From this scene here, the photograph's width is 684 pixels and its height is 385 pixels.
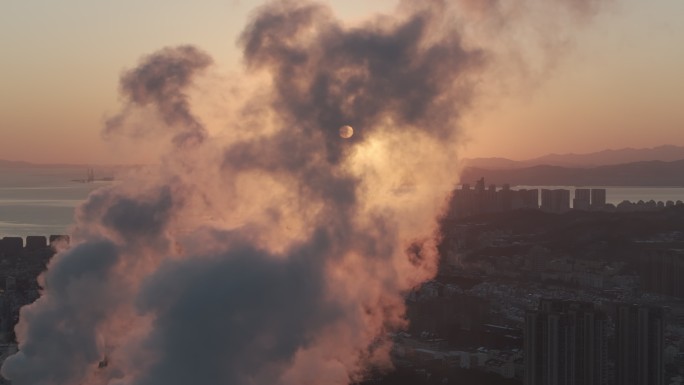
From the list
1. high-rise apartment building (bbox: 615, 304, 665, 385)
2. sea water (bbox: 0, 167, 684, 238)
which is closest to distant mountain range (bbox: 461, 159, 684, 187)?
sea water (bbox: 0, 167, 684, 238)

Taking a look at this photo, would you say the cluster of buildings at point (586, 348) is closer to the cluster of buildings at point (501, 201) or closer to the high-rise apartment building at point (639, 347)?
the high-rise apartment building at point (639, 347)

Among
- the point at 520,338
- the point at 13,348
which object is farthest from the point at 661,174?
the point at 13,348

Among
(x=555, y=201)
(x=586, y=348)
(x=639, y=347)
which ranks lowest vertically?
(x=639, y=347)

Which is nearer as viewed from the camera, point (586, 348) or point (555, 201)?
point (586, 348)

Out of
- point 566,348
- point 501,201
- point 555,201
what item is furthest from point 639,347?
point 555,201

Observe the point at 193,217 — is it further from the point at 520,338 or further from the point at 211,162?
the point at 520,338

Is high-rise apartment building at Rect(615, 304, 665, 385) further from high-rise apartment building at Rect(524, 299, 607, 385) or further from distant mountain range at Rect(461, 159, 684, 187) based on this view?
distant mountain range at Rect(461, 159, 684, 187)

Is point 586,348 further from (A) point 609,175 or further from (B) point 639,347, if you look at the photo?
(A) point 609,175
